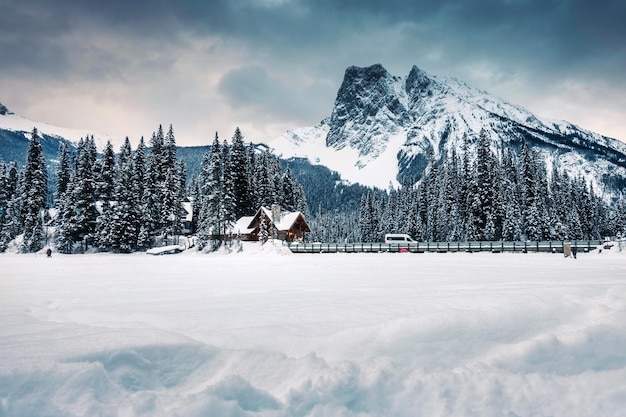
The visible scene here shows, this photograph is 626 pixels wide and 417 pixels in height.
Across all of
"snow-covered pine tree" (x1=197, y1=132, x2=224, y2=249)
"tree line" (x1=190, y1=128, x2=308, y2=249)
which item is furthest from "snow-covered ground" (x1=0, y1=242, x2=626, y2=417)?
"tree line" (x1=190, y1=128, x2=308, y2=249)

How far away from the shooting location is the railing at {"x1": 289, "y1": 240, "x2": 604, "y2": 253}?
40.8 metres

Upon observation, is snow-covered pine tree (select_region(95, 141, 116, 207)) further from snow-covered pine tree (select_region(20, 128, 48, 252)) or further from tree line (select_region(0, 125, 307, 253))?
snow-covered pine tree (select_region(20, 128, 48, 252))

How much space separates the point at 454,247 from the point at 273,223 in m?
27.0

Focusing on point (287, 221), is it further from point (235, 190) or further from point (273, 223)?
point (235, 190)

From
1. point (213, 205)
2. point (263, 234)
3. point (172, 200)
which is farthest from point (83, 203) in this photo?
point (263, 234)

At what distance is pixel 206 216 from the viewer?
2202 inches

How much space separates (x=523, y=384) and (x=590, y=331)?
2.49 metres

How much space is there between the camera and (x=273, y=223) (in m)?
57.5

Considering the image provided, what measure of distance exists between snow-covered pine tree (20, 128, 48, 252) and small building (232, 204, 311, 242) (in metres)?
29.7

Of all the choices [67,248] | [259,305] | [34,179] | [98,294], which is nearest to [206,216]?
[67,248]

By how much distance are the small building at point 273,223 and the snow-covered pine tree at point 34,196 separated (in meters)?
29.7

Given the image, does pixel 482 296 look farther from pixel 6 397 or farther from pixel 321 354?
pixel 6 397

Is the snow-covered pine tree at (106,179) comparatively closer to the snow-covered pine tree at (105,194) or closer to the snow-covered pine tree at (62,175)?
the snow-covered pine tree at (105,194)

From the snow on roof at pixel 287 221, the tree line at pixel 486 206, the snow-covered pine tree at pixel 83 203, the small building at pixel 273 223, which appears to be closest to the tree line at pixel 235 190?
the small building at pixel 273 223
